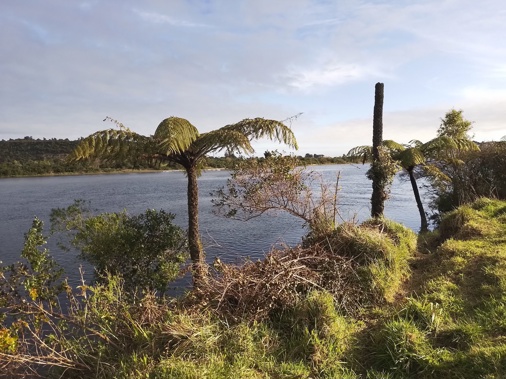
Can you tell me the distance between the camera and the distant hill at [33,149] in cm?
8381

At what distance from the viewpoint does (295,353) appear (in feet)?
13.9

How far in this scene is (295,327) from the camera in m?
4.57

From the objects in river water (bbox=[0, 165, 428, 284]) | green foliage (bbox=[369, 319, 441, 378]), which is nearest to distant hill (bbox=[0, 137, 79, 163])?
river water (bbox=[0, 165, 428, 284])

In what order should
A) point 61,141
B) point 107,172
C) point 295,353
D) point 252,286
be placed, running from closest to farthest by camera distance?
point 295,353, point 252,286, point 107,172, point 61,141

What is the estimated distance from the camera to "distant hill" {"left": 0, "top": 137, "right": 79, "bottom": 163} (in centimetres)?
8381

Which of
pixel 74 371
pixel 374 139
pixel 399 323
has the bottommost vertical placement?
pixel 74 371

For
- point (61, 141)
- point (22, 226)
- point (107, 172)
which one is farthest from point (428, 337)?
point (61, 141)

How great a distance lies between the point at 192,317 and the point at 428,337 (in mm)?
2633

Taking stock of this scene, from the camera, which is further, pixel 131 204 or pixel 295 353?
pixel 131 204

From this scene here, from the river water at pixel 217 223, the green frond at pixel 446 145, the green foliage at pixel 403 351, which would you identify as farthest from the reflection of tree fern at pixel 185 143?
the green frond at pixel 446 145

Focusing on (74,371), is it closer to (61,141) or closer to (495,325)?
(495,325)

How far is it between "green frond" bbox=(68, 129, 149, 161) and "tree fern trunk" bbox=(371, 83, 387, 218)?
6.77m

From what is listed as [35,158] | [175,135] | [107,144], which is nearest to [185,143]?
[175,135]

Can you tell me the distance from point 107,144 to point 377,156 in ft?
25.3
